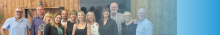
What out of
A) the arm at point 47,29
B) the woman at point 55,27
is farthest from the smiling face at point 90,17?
the arm at point 47,29

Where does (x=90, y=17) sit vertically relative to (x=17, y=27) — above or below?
above

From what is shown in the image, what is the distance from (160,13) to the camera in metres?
2.49

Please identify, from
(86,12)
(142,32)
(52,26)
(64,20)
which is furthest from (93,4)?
(142,32)

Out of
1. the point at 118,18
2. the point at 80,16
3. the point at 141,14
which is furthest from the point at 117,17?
the point at 80,16

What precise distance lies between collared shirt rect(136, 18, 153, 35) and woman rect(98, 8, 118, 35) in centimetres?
30

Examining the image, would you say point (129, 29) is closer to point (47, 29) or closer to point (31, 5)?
point (47, 29)

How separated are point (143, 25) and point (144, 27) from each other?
3cm

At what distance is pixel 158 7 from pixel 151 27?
0.29m

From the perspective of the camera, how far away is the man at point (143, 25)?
2374 millimetres

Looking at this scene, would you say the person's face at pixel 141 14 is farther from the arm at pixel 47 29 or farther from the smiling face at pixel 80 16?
the arm at pixel 47 29

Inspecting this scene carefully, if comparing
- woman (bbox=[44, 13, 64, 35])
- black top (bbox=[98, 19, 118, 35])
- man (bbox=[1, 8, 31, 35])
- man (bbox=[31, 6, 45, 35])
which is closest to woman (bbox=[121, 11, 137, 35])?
Result: black top (bbox=[98, 19, 118, 35])

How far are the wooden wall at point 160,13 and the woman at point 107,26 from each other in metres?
0.32

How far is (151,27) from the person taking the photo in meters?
2.46

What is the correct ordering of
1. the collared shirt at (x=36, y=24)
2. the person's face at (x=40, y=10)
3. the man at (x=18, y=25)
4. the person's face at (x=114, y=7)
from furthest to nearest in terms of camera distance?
the person's face at (x=40, y=10)
the man at (x=18, y=25)
the collared shirt at (x=36, y=24)
the person's face at (x=114, y=7)
